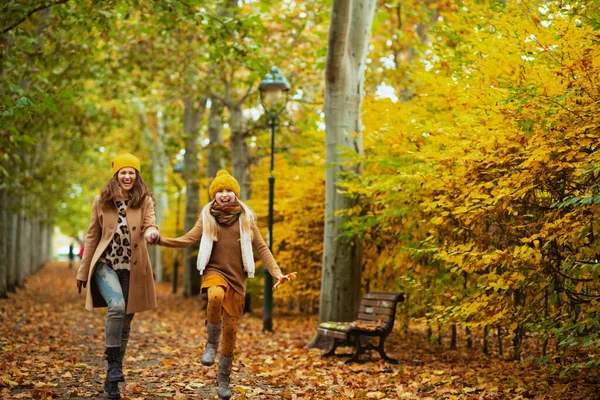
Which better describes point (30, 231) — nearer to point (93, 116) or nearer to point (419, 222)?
point (93, 116)

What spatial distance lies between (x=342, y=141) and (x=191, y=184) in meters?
14.1

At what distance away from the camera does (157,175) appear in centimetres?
3294

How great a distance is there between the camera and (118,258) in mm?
6152

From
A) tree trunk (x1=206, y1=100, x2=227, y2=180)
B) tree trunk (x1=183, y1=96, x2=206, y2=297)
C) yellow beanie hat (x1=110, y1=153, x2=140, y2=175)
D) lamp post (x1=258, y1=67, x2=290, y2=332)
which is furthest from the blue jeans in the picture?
tree trunk (x1=183, y1=96, x2=206, y2=297)

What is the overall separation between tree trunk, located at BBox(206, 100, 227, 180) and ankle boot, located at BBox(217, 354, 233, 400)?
1448cm

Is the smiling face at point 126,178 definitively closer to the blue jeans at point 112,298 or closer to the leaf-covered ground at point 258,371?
the blue jeans at point 112,298

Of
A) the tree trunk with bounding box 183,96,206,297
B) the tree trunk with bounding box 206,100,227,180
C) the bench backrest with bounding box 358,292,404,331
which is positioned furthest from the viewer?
→ the tree trunk with bounding box 183,96,206,297

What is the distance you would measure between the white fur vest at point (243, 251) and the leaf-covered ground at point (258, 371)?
1333mm

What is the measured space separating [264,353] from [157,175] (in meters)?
23.3

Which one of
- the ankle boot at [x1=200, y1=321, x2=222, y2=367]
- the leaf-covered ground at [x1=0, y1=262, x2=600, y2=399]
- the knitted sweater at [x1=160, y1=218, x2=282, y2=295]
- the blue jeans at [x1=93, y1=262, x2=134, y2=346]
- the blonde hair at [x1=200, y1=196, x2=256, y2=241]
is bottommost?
the leaf-covered ground at [x1=0, y1=262, x2=600, y2=399]

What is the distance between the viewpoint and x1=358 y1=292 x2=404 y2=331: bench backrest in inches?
380

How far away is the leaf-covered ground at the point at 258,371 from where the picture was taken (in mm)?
6785

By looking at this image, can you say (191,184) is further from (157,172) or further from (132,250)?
(132,250)

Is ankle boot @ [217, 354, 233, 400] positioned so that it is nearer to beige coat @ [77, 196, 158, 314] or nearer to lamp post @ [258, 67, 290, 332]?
beige coat @ [77, 196, 158, 314]
